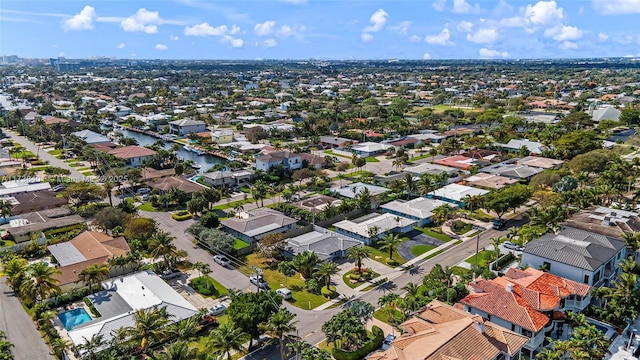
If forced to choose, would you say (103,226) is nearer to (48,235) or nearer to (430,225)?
(48,235)

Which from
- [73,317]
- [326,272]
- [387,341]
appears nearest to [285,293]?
[326,272]

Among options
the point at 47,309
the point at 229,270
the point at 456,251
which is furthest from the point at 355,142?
the point at 47,309

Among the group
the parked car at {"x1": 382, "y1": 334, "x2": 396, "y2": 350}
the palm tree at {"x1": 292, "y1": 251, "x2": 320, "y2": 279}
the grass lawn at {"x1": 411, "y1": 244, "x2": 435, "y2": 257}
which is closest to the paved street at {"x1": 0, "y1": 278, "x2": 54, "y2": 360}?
the palm tree at {"x1": 292, "y1": 251, "x2": 320, "y2": 279}

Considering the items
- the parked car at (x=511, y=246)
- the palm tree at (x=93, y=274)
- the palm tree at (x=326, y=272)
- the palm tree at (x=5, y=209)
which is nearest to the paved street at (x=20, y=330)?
the palm tree at (x=93, y=274)

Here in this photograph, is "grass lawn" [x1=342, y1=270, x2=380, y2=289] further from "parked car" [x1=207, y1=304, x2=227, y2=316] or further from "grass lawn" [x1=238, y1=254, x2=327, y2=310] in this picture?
Answer: "parked car" [x1=207, y1=304, x2=227, y2=316]

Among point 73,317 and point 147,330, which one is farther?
point 73,317

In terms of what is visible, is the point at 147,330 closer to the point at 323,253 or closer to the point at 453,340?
the point at 453,340
